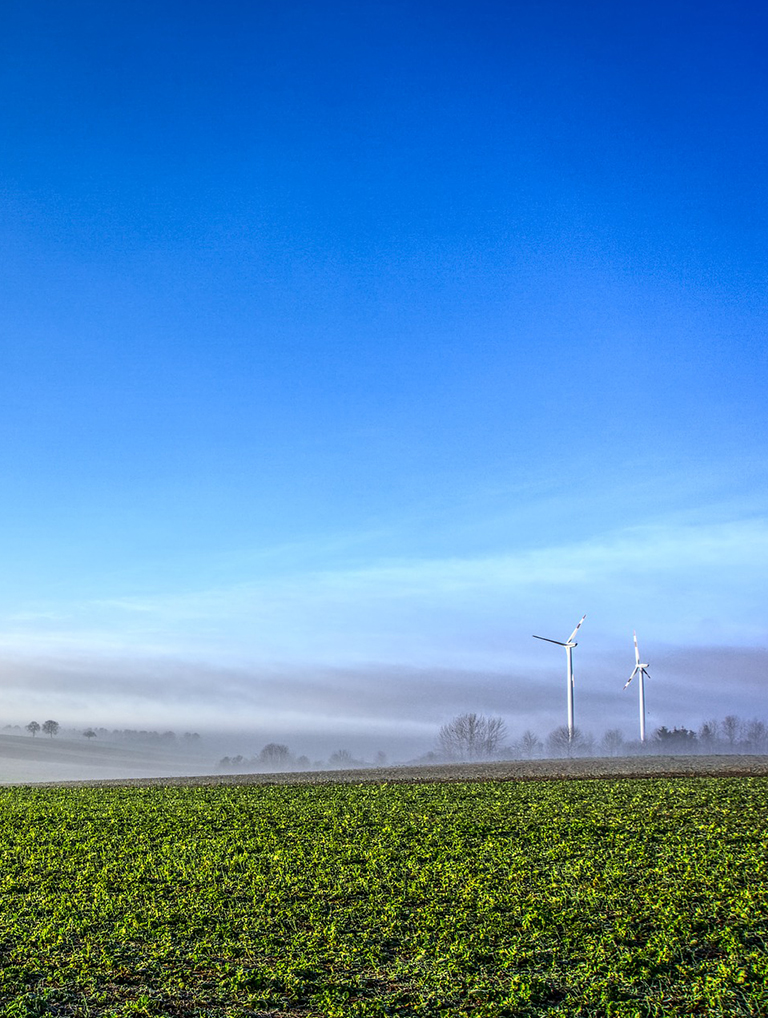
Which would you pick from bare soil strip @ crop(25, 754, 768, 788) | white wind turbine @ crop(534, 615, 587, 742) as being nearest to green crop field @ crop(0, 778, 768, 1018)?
bare soil strip @ crop(25, 754, 768, 788)

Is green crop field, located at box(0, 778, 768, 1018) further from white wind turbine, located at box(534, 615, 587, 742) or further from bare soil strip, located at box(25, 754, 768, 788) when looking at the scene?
white wind turbine, located at box(534, 615, 587, 742)

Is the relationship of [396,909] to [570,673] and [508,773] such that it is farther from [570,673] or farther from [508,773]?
[570,673]

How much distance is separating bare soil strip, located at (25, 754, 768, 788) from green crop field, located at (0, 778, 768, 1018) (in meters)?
4.54

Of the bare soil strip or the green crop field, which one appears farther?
the bare soil strip

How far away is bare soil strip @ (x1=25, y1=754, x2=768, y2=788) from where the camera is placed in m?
21.0

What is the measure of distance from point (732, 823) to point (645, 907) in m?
4.69

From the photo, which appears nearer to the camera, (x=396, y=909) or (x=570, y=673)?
(x=396, y=909)

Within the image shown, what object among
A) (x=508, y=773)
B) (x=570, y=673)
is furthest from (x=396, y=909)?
(x=570, y=673)

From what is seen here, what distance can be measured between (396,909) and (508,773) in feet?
40.0

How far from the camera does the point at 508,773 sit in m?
21.9

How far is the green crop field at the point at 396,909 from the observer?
26.9 feet

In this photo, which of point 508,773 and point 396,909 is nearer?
point 396,909

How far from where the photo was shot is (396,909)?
33.7 ft

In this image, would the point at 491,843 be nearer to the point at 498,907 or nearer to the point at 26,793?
the point at 498,907
